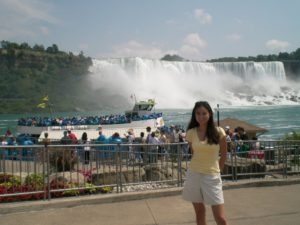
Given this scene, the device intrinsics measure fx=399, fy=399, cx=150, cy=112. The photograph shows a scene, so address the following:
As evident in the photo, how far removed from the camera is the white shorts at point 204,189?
14.5 ft

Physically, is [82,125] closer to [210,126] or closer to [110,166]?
[110,166]

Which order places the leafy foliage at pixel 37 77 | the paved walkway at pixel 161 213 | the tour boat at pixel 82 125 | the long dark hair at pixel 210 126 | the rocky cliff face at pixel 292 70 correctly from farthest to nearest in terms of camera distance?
the rocky cliff face at pixel 292 70 → the leafy foliage at pixel 37 77 → the tour boat at pixel 82 125 → the paved walkway at pixel 161 213 → the long dark hair at pixel 210 126

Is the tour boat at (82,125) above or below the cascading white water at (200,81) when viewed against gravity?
below

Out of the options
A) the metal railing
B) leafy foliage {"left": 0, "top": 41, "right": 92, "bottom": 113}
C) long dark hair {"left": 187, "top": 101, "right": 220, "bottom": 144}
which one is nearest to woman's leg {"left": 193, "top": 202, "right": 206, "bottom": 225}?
long dark hair {"left": 187, "top": 101, "right": 220, "bottom": 144}

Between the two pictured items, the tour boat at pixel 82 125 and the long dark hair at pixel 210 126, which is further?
the tour boat at pixel 82 125

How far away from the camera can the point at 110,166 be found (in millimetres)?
7754

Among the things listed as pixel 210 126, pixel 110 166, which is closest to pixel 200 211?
pixel 210 126

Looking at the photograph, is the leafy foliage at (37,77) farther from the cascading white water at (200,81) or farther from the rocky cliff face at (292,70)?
the rocky cliff face at (292,70)

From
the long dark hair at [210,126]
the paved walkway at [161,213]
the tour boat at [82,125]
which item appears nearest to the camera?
the long dark hair at [210,126]

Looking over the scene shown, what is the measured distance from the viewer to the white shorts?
4.41m

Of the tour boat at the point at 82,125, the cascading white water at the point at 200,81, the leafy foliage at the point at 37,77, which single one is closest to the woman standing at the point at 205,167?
the tour boat at the point at 82,125

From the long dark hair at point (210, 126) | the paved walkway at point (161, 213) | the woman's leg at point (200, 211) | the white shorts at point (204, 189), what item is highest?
the long dark hair at point (210, 126)

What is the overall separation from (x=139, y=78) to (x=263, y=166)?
118081 millimetres

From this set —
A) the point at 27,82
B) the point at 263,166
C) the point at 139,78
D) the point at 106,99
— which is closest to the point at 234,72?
the point at 139,78
